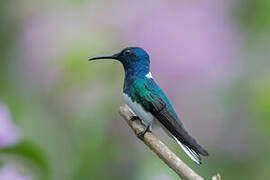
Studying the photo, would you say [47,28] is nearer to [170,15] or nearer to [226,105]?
[170,15]

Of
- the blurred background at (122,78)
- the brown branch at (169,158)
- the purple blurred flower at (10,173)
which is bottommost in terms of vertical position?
the blurred background at (122,78)

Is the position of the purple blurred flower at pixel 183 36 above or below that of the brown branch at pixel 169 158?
below

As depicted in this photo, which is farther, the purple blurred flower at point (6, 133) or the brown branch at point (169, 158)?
the purple blurred flower at point (6, 133)

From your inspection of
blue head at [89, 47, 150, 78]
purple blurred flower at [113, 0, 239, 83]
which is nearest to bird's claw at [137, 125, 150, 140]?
blue head at [89, 47, 150, 78]

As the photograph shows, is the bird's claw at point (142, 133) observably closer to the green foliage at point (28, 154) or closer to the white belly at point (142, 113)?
the white belly at point (142, 113)

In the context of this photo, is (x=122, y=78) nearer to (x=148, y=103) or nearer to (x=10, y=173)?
(x=148, y=103)

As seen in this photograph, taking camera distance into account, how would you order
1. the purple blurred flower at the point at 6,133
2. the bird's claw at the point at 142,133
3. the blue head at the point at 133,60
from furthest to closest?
the blue head at the point at 133,60 < the purple blurred flower at the point at 6,133 < the bird's claw at the point at 142,133

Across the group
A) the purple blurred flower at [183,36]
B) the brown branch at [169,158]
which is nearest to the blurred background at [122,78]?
the purple blurred flower at [183,36]

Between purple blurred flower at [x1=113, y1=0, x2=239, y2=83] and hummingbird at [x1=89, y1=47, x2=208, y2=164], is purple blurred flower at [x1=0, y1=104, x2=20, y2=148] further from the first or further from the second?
purple blurred flower at [x1=113, y1=0, x2=239, y2=83]

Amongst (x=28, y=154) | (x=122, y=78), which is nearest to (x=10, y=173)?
(x=28, y=154)
